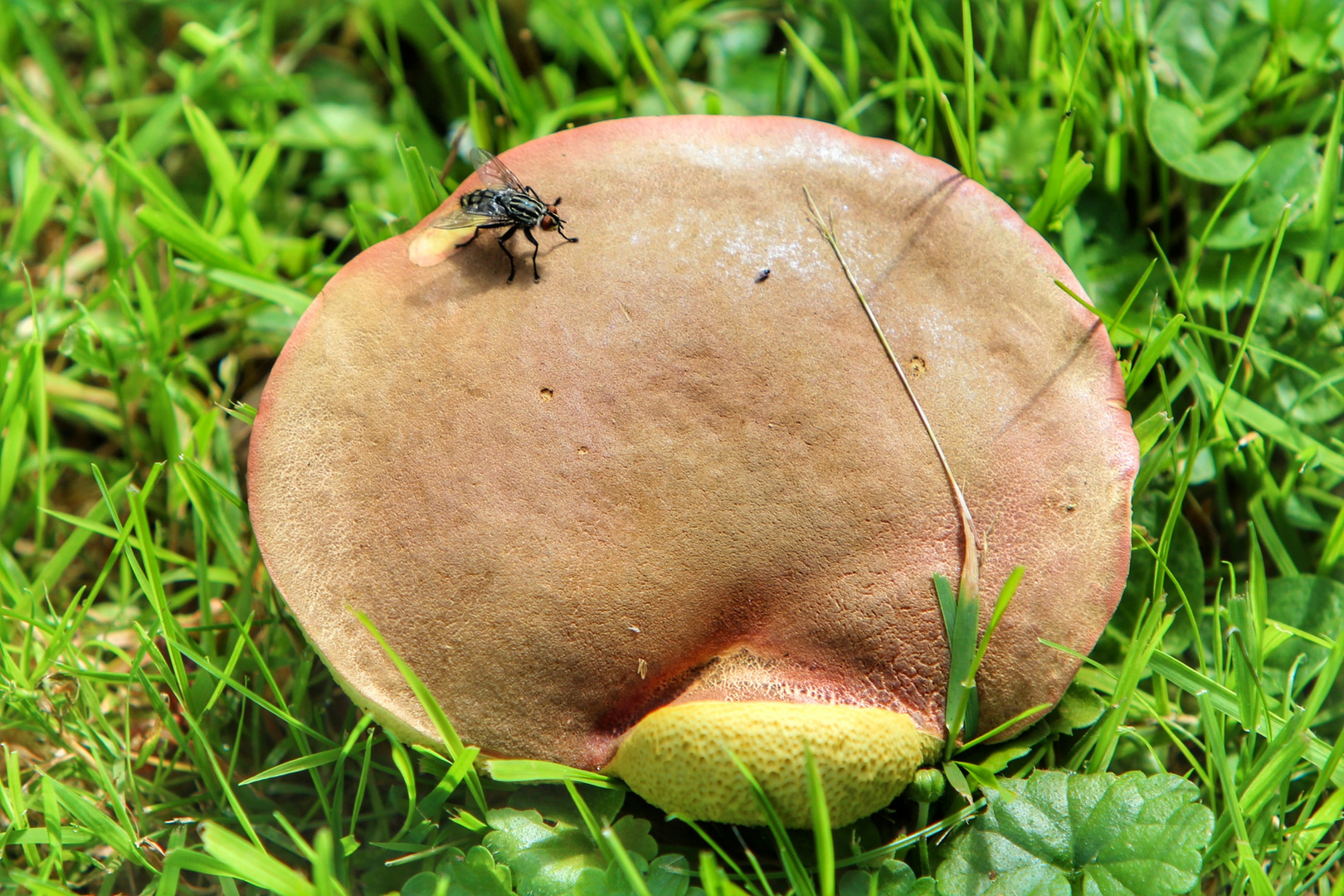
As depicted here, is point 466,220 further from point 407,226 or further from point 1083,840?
point 1083,840

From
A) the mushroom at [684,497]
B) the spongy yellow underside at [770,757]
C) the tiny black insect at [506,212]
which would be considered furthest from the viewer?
the tiny black insect at [506,212]

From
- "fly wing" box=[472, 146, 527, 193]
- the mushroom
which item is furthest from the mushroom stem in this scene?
"fly wing" box=[472, 146, 527, 193]

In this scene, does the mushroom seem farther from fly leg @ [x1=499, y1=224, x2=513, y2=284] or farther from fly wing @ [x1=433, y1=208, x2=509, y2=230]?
fly wing @ [x1=433, y1=208, x2=509, y2=230]

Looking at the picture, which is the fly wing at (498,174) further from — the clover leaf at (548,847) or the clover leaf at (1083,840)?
the clover leaf at (1083,840)

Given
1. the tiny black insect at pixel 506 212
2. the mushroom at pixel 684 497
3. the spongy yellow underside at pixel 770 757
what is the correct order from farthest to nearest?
1. the tiny black insect at pixel 506 212
2. the mushroom at pixel 684 497
3. the spongy yellow underside at pixel 770 757

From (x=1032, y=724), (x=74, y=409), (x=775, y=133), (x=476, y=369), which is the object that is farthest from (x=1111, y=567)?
(x=74, y=409)

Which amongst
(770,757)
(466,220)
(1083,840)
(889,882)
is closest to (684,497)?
(770,757)

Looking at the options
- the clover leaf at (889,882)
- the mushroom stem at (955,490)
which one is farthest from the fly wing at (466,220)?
the clover leaf at (889,882)

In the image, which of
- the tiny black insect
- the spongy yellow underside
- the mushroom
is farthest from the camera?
the tiny black insect
